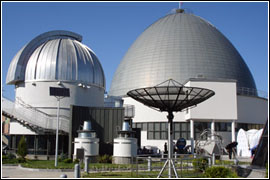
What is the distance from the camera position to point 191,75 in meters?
59.3

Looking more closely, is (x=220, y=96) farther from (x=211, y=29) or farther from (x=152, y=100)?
(x=152, y=100)

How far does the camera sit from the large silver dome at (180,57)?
197 feet

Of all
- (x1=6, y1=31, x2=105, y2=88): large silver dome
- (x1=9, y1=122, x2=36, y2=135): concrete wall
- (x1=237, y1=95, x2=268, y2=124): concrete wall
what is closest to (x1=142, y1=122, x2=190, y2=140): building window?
(x1=237, y1=95, x2=268, y2=124): concrete wall

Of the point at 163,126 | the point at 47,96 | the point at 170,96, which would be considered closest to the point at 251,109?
the point at 163,126

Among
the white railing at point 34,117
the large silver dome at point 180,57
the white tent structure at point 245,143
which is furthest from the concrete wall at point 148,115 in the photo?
the white railing at point 34,117

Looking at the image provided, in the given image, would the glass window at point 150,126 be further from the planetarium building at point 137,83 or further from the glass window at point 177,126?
the glass window at point 177,126

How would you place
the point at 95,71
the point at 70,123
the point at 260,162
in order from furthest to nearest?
the point at 95,71 → the point at 70,123 → the point at 260,162

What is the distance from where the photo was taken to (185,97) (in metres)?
18.4

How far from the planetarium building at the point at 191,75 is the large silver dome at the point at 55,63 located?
51.6ft

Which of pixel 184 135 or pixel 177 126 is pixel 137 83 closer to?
pixel 177 126

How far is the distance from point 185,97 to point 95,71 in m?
22.9

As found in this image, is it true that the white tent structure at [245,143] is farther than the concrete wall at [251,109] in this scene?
No

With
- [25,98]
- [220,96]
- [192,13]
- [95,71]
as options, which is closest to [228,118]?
[220,96]

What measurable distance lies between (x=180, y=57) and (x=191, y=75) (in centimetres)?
412
